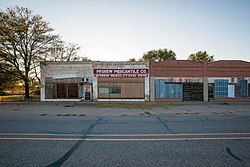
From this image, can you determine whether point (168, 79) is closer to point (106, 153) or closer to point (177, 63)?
point (177, 63)

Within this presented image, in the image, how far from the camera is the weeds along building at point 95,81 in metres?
23.5

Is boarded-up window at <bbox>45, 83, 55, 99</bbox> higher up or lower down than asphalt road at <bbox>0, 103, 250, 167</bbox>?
higher up

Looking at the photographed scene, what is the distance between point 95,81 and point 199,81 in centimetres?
1570

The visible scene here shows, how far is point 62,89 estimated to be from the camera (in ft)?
78.5

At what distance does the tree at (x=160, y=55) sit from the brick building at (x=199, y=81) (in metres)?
31.9

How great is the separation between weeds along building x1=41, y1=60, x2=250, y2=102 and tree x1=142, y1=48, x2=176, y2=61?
105 feet

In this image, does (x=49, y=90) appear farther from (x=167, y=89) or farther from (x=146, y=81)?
(x=167, y=89)

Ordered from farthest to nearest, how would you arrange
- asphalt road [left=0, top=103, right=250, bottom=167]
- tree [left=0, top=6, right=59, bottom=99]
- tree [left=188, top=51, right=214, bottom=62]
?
tree [left=188, top=51, right=214, bottom=62] < tree [left=0, top=6, right=59, bottom=99] < asphalt road [left=0, top=103, right=250, bottom=167]

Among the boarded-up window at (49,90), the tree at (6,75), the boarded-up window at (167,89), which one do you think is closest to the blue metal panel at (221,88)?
the boarded-up window at (167,89)

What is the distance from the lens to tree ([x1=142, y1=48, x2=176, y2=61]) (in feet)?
182

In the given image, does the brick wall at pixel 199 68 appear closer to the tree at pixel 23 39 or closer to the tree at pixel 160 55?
the tree at pixel 23 39

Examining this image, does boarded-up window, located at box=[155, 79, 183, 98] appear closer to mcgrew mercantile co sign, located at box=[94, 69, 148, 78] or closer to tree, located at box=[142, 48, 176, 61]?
mcgrew mercantile co sign, located at box=[94, 69, 148, 78]

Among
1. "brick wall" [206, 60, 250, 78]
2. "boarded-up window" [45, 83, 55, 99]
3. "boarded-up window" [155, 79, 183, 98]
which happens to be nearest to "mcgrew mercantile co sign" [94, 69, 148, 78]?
"boarded-up window" [155, 79, 183, 98]

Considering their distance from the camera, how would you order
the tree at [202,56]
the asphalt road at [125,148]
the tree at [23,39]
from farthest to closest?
the tree at [202,56] → the tree at [23,39] → the asphalt road at [125,148]
